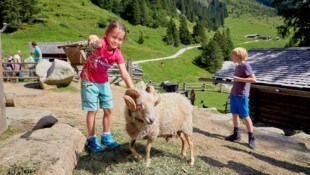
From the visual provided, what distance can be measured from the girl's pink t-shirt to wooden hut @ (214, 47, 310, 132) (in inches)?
424

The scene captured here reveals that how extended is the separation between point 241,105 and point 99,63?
14.6 ft

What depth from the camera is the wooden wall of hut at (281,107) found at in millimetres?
14992

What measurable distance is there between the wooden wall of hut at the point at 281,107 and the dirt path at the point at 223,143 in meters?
3.42

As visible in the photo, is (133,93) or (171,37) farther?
(171,37)

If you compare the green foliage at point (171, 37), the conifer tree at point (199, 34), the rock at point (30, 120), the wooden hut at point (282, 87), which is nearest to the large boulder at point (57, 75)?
the rock at point (30, 120)

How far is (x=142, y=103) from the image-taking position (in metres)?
4.94

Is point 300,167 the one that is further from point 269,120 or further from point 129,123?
point 269,120

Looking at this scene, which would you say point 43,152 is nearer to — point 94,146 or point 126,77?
point 94,146

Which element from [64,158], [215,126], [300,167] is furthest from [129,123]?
[215,126]

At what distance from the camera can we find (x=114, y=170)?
5.11 metres

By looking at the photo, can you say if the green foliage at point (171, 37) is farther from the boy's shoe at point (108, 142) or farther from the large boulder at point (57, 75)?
the boy's shoe at point (108, 142)

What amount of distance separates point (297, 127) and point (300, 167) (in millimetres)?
8322

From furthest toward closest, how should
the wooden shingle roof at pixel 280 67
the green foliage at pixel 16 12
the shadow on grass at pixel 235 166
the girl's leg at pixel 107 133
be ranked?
the green foliage at pixel 16 12, the wooden shingle roof at pixel 280 67, the shadow on grass at pixel 235 166, the girl's leg at pixel 107 133

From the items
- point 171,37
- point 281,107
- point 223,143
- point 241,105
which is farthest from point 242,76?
point 171,37
